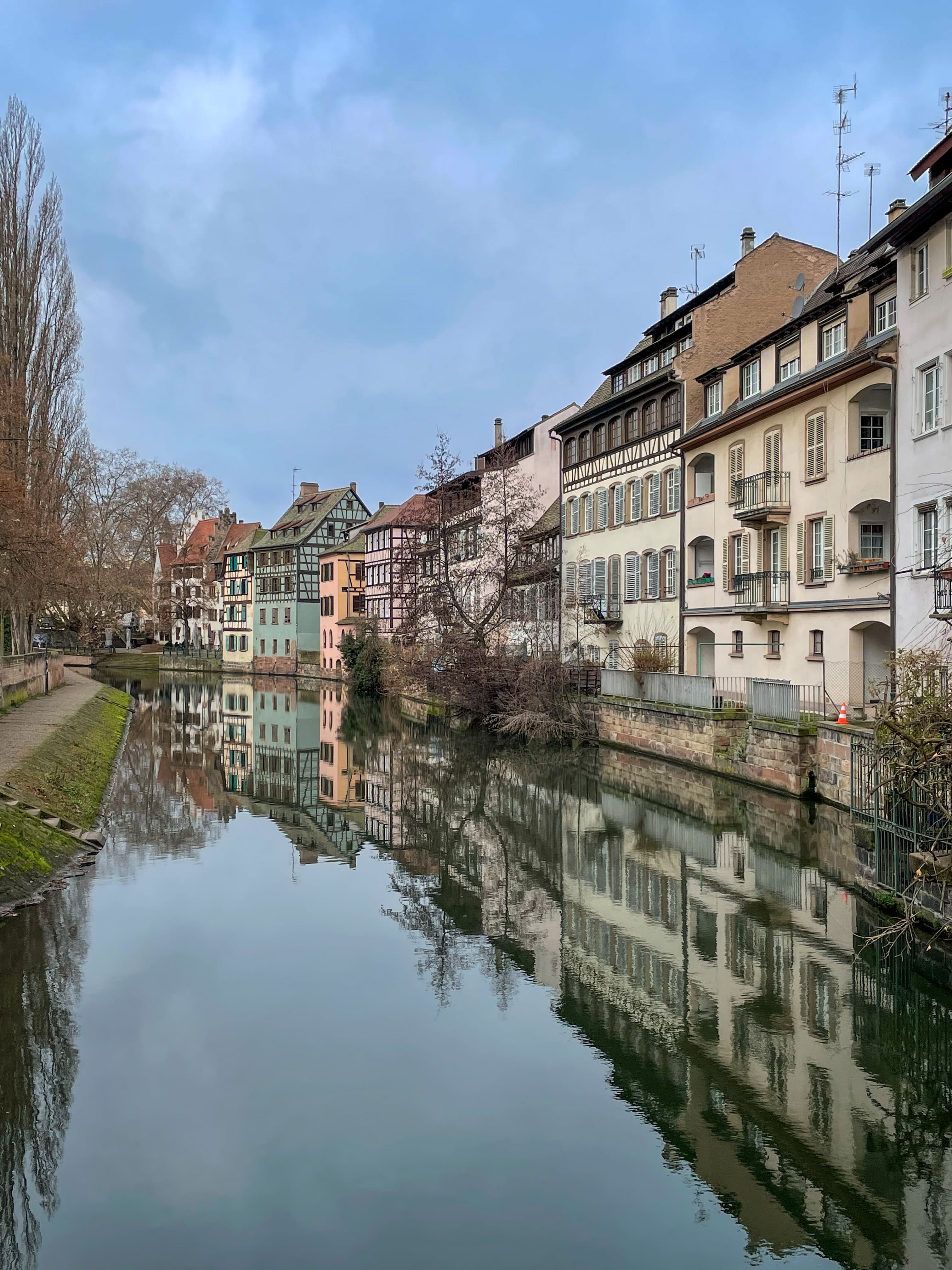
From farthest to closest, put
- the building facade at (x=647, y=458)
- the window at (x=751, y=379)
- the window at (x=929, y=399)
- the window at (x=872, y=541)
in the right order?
the building facade at (x=647, y=458) → the window at (x=751, y=379) → the window at (x=872, y=541) → the window at (x=929, y=399)

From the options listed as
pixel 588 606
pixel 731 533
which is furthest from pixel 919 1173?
pixel 588 606

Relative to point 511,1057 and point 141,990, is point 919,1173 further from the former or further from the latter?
point 141,990

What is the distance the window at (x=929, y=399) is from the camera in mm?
18219

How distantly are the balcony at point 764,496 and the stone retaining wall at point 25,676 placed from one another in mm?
18895

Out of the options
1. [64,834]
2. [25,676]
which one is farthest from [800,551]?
[25,676]

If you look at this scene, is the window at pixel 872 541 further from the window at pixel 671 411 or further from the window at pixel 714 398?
the window at pixel 671 411

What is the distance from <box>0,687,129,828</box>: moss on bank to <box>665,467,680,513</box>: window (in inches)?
643

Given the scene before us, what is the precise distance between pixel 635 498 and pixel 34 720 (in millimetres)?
18082

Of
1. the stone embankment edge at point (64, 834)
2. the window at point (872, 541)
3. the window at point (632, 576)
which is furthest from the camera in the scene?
the window at point (632, 576)

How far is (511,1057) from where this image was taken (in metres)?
9.16

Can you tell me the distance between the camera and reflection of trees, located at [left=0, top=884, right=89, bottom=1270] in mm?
6773

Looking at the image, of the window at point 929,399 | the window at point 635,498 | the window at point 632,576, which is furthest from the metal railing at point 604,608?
the window at point 929,399

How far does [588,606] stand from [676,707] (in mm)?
10422

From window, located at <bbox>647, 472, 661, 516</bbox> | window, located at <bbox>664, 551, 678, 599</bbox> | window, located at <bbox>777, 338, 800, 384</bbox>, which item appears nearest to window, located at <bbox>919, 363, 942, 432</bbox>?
window, located at <bbox>777, 338, 800, 384</bbox>
